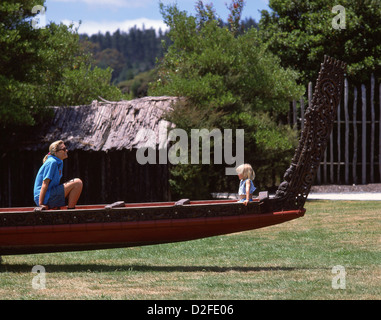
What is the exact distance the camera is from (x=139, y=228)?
9.33 meters

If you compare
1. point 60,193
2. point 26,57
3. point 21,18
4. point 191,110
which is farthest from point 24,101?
point 60,193

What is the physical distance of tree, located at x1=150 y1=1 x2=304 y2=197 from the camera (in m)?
19.8

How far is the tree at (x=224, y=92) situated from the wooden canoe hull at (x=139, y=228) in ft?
32.4

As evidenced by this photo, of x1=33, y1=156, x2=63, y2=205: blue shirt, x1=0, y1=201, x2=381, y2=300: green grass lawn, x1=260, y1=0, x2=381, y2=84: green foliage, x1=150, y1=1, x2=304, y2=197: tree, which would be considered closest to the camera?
x1=0, y1=201, x2=381, y2=300: green grass lawn

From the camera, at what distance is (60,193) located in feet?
32.0

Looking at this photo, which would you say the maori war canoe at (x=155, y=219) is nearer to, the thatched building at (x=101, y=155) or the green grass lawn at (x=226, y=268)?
the green grass lawn at (x=226, y=268)

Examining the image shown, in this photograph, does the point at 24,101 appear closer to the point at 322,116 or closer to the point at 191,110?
the point at 191,110

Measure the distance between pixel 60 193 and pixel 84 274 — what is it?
132 centimetres

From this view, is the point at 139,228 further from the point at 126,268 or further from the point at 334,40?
the point at 334,40

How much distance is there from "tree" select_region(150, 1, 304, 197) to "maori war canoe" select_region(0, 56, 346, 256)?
32.2 feet

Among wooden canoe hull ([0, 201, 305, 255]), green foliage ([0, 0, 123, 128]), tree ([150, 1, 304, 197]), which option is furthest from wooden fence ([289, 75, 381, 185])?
wooden canoe hull ([0, 201, 305, 255])

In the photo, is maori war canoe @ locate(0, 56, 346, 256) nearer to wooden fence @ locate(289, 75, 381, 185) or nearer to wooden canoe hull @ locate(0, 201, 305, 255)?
wooden canoe hull @ locate(0, 201, 305, 255)

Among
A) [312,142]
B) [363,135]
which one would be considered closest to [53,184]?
[312,142]

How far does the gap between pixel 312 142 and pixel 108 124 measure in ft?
38.4
